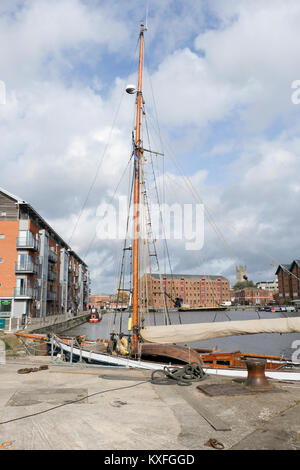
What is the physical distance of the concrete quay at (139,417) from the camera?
18.2 feet

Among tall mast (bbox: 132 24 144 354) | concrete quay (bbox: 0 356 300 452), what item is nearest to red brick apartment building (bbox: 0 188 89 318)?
tall mast (bbox: 132 24 144 354)

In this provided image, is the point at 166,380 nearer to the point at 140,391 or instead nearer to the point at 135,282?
the point at 140,391

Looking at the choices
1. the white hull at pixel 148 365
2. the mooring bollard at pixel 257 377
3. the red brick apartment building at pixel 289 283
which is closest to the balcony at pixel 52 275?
the white hull at pixel 148 365

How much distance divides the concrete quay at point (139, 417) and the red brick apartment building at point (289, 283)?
5097 inches

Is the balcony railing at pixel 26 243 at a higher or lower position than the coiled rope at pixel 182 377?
higher

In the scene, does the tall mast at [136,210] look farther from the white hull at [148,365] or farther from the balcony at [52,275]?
the balcony at [52,275]

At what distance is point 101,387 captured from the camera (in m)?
9.79

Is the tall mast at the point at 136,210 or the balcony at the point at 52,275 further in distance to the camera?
the balcony at the point at 52,275

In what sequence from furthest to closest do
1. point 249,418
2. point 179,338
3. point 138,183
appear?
point 138,183
point 179,338
point 249,418

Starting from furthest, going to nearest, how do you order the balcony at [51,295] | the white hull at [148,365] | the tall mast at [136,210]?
1. the balcony at [51,295]
2. the tall mast at [136,210]
3. the white hull at [148,365]

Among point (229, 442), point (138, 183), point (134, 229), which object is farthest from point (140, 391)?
point (138, 183)

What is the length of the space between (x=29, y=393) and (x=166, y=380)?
12.9 feet

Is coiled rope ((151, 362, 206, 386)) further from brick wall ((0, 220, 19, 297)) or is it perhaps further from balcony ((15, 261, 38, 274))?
brick wall ((0, 220, 19, 297))

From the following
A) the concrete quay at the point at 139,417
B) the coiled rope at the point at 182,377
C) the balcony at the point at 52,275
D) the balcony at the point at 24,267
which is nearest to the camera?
the concrete quay at the point at 139,417
